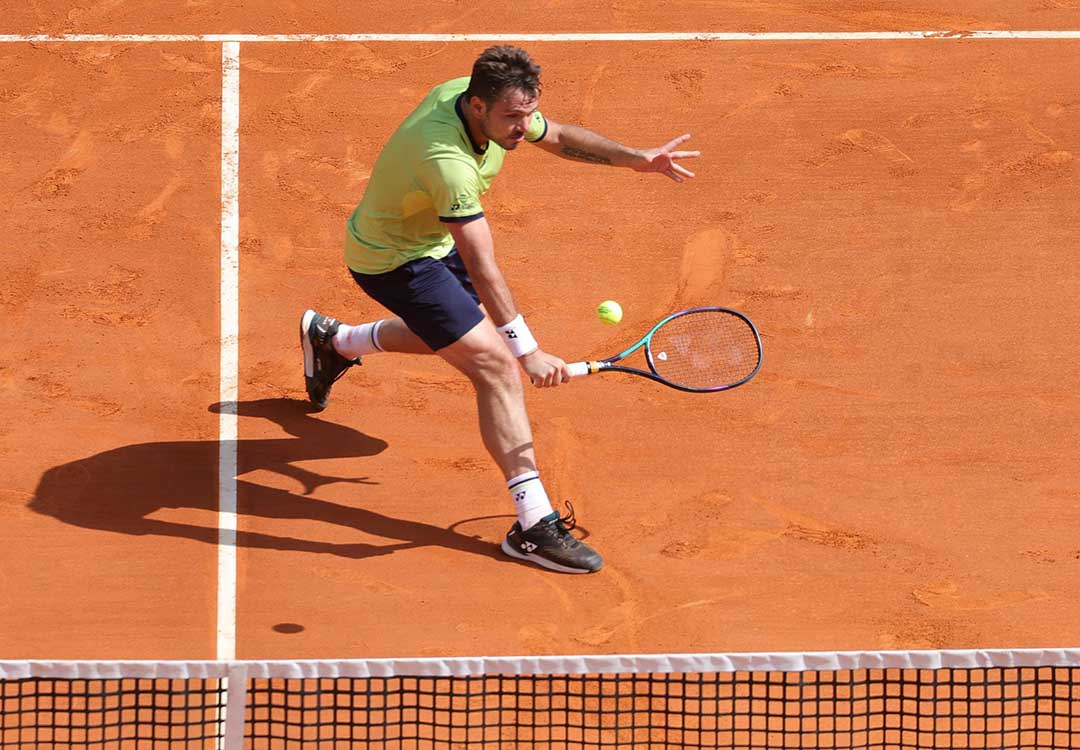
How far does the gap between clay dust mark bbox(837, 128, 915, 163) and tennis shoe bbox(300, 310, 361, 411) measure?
371 cm

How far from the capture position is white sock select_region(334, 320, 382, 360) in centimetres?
763

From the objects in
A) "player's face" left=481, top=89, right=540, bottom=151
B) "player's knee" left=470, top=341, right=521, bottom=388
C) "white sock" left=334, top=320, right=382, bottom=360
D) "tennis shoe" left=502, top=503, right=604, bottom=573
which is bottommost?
"tennis shoe" left=502, top=503, right=604, bottom=573

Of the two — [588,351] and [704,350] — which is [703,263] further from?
[704,350]

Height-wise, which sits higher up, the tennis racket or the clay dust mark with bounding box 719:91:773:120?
the clay dust mark with bounding box 719:91:773:120

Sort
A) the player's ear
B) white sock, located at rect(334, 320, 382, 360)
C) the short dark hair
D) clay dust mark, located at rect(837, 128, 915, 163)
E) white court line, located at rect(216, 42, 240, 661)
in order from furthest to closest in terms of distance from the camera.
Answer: clay dust mark, located at rect(837, 128, 915, 163) < white sock, located at rect(334, 320, 382, 360) < white court line, located at rect(216, 42, 240, 661) < the player's ear < the short dark hair

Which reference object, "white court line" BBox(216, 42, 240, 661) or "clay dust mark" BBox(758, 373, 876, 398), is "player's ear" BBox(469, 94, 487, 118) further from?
"clay dust mark" BBox(758, 373, 876, 398)

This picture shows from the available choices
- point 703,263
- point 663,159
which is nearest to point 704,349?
point 663,159

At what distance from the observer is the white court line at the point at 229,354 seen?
6.78 meters

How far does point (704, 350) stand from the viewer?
7.77 m

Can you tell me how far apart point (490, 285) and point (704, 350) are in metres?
1.69

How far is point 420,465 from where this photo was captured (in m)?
7.59

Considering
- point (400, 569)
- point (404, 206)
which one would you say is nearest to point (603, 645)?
point (400, 569)

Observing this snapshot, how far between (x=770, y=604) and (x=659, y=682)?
0.90 m

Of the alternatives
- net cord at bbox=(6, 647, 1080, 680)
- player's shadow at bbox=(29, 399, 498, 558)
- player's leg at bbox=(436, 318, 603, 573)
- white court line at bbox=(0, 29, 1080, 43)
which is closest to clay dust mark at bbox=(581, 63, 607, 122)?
white court line at bbox=(0, 29, 1080, 43)
